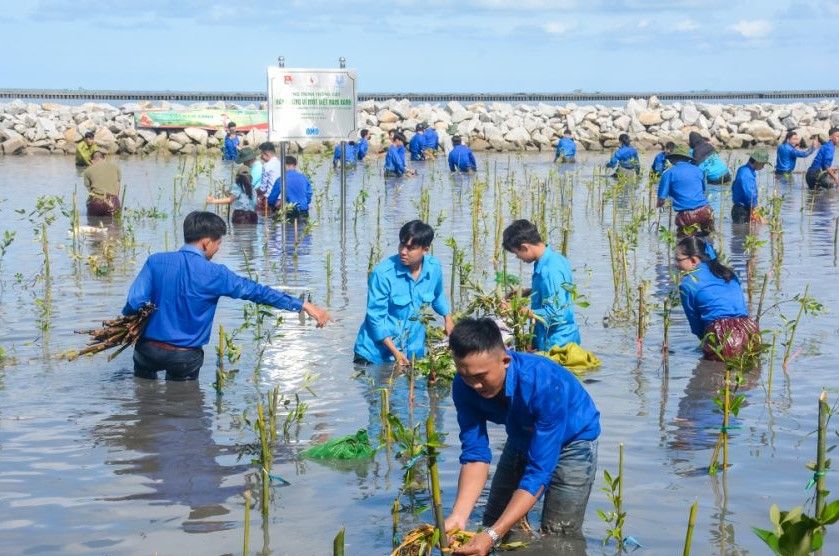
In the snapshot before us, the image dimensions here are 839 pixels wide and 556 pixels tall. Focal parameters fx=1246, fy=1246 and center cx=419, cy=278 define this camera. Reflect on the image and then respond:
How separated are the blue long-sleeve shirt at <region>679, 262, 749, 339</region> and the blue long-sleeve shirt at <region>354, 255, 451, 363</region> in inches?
77.6

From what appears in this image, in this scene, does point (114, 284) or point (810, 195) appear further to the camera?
point (810, 195)

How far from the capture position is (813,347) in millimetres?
10492

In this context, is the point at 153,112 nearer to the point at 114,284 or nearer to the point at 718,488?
the point at 114,284

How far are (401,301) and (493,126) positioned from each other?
34507 mm

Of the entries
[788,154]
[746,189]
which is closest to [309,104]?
[746,189]

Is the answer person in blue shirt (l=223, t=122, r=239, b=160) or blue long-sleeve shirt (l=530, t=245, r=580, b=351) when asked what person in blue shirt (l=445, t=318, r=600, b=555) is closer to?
blue long-sleeve shirt (l=530, t=245, r=580, b=351)

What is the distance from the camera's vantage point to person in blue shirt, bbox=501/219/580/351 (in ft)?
27.6

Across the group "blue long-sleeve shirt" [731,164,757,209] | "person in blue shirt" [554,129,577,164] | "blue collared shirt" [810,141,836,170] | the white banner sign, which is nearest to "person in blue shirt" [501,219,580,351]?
the white banner sign

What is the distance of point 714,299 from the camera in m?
9.50

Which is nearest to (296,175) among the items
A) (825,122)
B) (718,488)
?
(718,488)

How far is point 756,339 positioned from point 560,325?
1567 mm

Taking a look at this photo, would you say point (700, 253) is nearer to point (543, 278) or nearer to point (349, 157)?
point (543, 278)

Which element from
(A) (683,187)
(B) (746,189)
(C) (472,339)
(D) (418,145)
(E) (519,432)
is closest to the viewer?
(C) (472,339)

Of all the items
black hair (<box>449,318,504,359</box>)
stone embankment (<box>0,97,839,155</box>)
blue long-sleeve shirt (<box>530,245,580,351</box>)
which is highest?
stone embankment (<box>0,97,839,155</box>)
